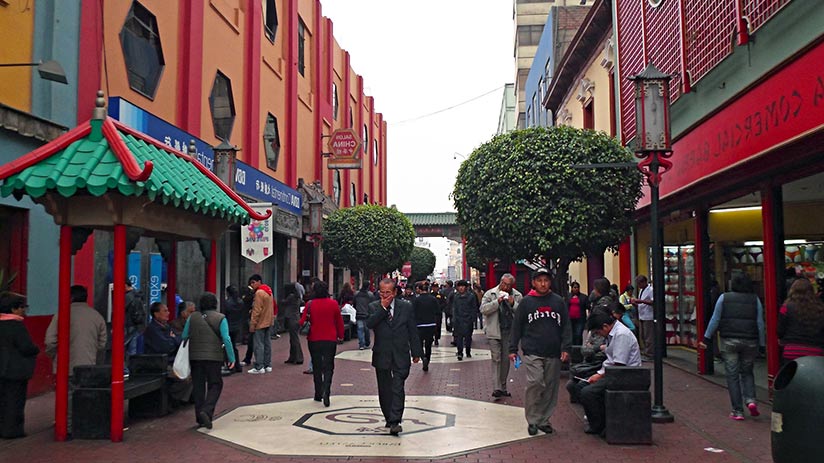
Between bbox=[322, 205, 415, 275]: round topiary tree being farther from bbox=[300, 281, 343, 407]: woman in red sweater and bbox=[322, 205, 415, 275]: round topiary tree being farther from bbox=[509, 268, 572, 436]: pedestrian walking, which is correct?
bbox=[509, 268, 572, 436]: pedestrian walking

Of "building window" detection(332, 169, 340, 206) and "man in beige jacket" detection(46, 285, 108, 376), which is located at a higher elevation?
"building window" detection(332, 169, 340, 206)

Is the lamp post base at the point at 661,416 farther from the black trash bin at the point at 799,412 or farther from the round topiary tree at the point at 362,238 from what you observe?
the round topiary tree at the point at 362,238

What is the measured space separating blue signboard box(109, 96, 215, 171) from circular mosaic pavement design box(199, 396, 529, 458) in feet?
20.7

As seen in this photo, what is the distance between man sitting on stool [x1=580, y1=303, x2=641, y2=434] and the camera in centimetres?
773

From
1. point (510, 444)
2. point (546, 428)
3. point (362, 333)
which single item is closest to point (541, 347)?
point (546, 428)

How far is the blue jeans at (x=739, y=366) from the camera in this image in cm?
872

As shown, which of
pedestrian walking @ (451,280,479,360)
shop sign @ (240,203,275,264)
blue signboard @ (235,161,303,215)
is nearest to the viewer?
shop sign @ (240,203,275,264)

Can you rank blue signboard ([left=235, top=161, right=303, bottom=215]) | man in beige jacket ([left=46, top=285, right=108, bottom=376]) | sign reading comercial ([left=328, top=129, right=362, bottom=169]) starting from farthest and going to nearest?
1. sign reading comercial ([left=328, top=129, right=362, bottom=169])
2. blue signboard ([left=235, top=161, right=303, bottom=215])
3. man in beige jacket ([left=46, top=285, right=108, bottom=376])

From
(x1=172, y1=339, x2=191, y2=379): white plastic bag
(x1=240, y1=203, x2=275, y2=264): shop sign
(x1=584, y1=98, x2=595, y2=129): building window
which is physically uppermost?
(x1=584, y1=98, x2=595, y2=129): building window

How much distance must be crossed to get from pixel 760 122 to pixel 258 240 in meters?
9.37

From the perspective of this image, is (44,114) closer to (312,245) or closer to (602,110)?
(602,110)

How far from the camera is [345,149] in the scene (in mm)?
29469

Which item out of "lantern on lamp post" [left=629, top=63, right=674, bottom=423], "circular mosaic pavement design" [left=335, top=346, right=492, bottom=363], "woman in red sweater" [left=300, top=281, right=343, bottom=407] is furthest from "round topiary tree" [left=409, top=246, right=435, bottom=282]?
"lantern on lamp post" [left=629, top=63, right=674, bottom=423]

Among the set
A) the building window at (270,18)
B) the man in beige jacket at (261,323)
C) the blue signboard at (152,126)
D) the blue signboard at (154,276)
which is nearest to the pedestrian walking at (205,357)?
the man in beige jacket at (261,323)
